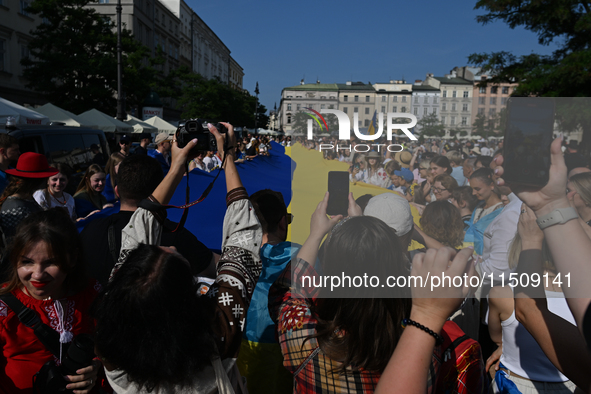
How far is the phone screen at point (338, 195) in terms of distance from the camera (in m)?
1.79

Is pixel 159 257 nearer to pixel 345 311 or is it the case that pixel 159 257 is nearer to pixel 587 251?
pixel 345 311

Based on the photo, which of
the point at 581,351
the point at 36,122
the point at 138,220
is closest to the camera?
the point at 581,351

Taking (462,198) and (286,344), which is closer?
(286,344)

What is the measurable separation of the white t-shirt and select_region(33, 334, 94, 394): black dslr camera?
232 centimetres

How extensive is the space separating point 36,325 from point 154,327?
0.85 metres

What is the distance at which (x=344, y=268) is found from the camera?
1.48m

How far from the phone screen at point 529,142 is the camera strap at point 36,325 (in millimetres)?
1897

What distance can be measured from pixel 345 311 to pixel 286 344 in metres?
0.28

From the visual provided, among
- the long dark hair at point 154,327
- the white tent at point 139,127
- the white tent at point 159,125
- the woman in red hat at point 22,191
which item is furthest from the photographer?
the white tent at point 159,125

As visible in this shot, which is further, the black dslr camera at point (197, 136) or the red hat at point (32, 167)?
the red hat at point (32, 167)

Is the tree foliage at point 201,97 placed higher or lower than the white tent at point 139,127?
higher

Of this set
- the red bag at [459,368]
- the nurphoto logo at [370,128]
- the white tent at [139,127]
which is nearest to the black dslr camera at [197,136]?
the nurphoto logo at [370,128]

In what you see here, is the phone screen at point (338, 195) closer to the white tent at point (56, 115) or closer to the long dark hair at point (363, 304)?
the long dark hair at point (363, 304)

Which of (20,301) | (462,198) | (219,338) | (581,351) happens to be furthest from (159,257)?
(581,351)
